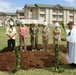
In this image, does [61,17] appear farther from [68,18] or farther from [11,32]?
[11,32]

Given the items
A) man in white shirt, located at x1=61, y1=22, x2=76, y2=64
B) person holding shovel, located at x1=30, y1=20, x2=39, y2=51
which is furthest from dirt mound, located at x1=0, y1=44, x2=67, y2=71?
person holding shovel, located at x1=30, y1=20, x2=39, y2=51

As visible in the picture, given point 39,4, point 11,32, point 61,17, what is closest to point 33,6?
point 39,4

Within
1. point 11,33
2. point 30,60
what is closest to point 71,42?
point 30,60

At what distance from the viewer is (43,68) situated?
1038 cm

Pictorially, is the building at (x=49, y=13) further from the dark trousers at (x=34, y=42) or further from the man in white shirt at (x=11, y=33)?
the dark trousers at (x=34, y=42)

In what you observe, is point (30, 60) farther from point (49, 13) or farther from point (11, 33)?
point (49, 13)

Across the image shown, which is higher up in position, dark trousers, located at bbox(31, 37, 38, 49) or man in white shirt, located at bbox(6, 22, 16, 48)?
man in white shirt, located at bbox(6, 22, 16, 48)

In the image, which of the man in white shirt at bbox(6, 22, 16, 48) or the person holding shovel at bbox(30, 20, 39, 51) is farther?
the man in white shirt at bbox(6, 22, 16, 48)

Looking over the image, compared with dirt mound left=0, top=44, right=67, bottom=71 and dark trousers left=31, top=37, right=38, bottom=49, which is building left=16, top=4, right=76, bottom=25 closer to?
dark trousers left=31, top=37, right=38, bottom=49

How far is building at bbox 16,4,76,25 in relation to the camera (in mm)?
95062

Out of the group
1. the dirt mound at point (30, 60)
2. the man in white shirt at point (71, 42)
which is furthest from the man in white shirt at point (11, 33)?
the man in white shirt at point (71, 42)

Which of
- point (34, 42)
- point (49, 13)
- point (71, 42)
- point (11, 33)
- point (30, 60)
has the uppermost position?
point (49, 13)

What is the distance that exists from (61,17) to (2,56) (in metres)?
88.7

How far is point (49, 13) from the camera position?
98188 mm
